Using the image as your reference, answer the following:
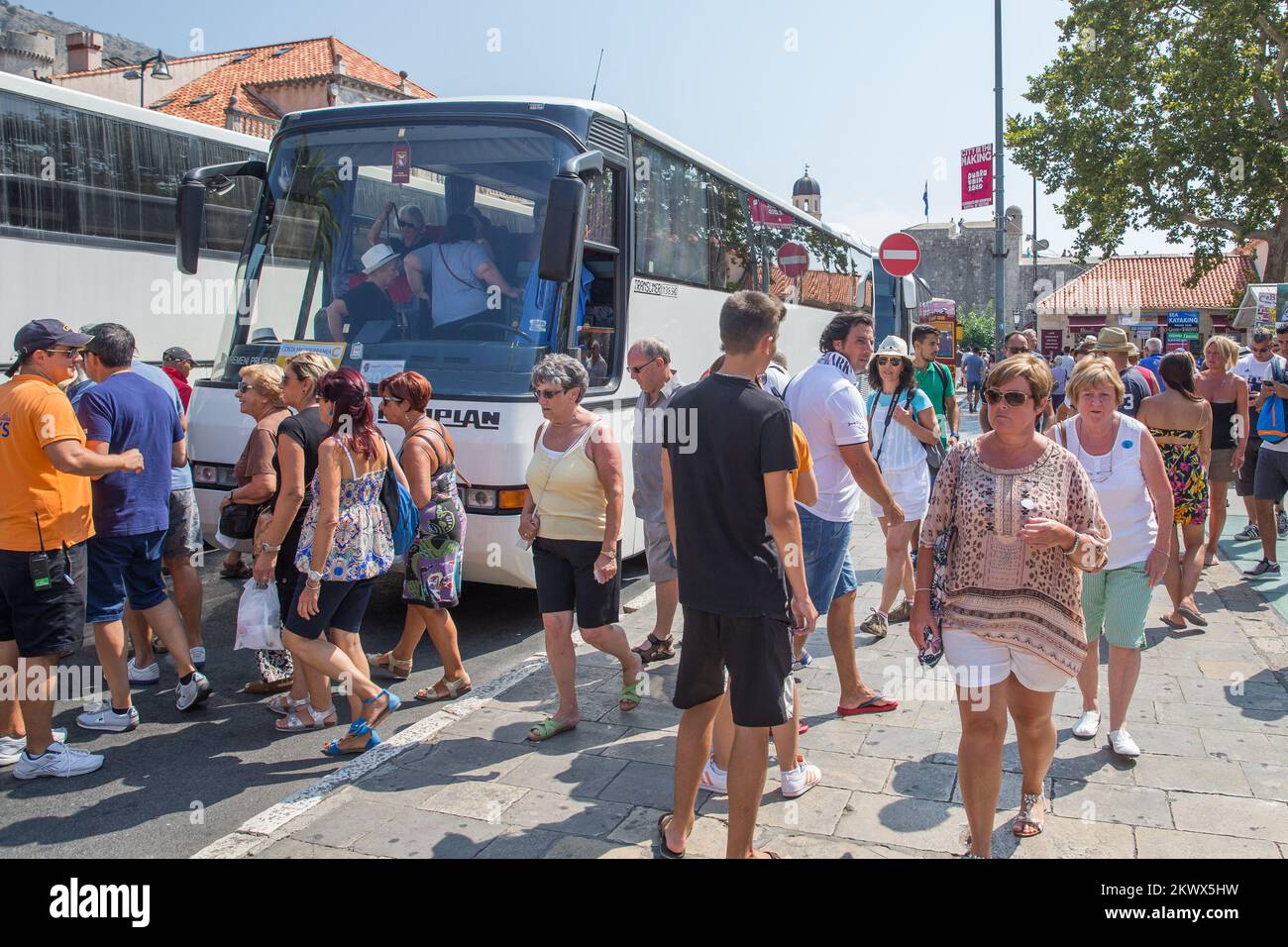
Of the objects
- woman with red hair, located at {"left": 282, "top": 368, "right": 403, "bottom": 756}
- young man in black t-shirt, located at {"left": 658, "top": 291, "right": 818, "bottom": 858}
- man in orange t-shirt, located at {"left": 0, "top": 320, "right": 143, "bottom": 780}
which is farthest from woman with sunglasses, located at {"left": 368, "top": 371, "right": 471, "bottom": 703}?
young man in black t-shirt, located at {"left": 658, "top": 291, "right": 818, "bottom": 858}

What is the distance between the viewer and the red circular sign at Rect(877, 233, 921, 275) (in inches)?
491

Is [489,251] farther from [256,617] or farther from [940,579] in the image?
[940,579]

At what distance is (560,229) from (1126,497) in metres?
3.47

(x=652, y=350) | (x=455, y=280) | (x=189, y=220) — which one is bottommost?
(x=652, y=350)

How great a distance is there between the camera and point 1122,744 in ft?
15.1

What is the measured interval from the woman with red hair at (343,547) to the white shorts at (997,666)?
8.65ft

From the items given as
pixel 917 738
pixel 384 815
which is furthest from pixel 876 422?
pixel 384 815

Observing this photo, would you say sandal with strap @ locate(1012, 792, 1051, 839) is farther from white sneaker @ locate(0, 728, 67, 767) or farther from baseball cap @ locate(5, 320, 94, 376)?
baseball cap @ locate(5, 320, 94, 376)

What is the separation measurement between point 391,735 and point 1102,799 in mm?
3157

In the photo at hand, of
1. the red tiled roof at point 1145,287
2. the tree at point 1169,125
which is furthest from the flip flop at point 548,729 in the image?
the red tiled roof at point 1145,287

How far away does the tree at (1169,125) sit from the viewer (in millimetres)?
25688

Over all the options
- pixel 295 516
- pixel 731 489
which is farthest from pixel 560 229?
pixel 731 489

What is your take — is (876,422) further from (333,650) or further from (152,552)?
(152,552)

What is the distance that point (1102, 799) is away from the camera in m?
4.20
